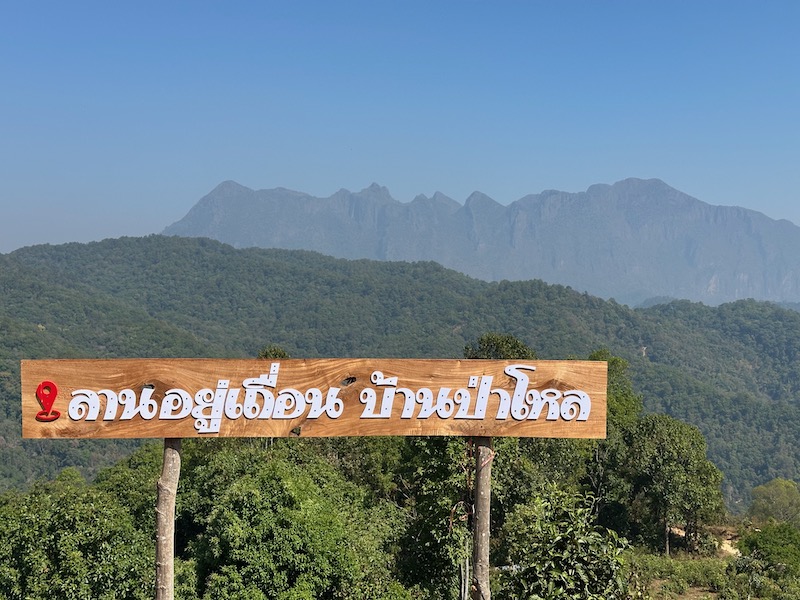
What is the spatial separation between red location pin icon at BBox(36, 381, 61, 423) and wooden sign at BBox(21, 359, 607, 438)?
0.03 ft

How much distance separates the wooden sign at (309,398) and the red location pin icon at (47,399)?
0.03 ft

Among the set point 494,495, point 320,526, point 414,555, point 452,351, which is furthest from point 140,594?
point 452,351

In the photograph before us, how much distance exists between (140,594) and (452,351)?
13946 cm

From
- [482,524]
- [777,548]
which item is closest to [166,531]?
[482,524]

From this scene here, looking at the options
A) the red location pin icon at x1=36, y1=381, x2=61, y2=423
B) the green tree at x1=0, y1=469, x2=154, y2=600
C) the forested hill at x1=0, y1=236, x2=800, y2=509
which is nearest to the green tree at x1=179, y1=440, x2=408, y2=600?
the green tree at x1=0, y1=469, x2=154, y2=600

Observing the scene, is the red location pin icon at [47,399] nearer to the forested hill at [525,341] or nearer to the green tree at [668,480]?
the green tree at [668,480]

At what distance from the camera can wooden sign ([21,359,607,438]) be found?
6.89 meters

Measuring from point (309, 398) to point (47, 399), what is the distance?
2.73 m

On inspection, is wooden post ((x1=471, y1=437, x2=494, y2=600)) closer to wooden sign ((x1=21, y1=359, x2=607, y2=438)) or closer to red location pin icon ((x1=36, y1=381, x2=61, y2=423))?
wooden sign ((x1=21, y1=359, x2=607, y2=438))

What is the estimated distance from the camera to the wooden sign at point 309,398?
6895mm

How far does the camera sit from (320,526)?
1494 cm

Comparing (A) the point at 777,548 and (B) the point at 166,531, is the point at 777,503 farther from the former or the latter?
(B) the point at 166,531

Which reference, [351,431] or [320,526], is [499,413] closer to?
[351,431]

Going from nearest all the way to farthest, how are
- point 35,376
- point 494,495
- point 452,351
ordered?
1. point 35,376
2. point 494,495
3. point 452,351
